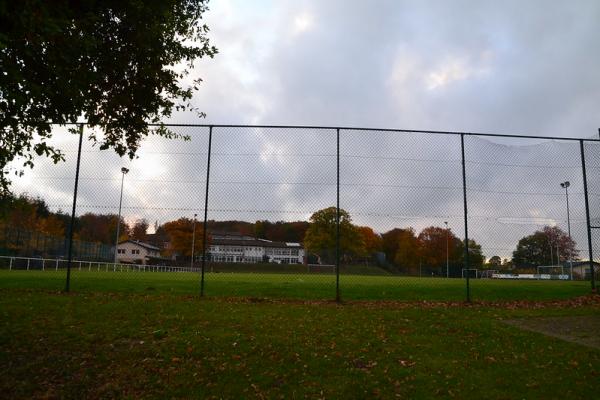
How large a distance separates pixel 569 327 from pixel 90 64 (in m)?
8.94

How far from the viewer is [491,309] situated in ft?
31.0

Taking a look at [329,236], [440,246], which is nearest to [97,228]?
[329,236]

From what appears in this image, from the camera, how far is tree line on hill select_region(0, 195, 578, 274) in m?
12.6

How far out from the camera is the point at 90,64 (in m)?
6.65

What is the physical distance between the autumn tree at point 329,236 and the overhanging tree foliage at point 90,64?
5.31 meters

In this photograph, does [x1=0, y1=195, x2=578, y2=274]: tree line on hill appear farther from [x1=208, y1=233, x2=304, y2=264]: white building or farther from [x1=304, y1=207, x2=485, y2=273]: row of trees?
[x1=208, y1=233, x2=304, y2=264]: white building

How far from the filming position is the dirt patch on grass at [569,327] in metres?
6.85

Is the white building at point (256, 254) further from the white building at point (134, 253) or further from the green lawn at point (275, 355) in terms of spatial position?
the white building at point (134, 253)

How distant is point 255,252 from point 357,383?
21.4 m

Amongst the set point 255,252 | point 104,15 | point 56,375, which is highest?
point 104,15

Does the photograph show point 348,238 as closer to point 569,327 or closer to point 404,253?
point 569,327

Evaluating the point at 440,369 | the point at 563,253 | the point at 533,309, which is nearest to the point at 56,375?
the point at 440,369

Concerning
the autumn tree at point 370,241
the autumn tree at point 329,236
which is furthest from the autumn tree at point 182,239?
the autumn tree at point 370,241

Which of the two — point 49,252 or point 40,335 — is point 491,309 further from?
point 49,252
